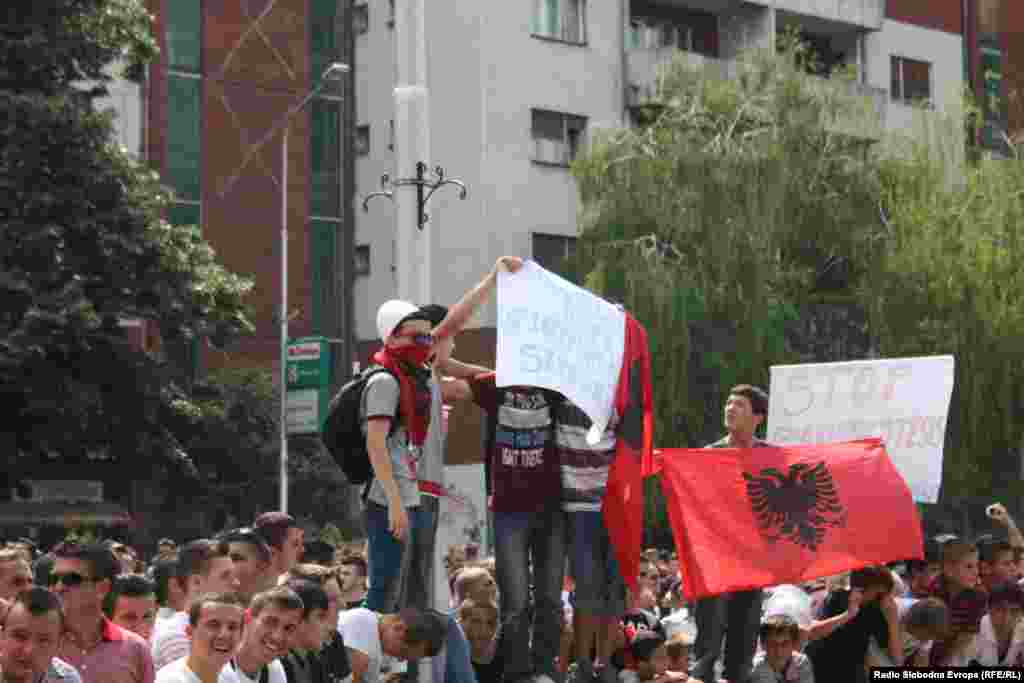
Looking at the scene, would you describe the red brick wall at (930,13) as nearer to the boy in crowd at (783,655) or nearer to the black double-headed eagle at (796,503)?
the black double-headed eagle at (796,503)

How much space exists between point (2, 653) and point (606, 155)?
98.6 ft

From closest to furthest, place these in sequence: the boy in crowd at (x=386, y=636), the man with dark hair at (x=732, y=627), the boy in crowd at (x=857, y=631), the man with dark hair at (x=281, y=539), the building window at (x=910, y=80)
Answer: the boy in crowd at (x=386, y=636) < the man with dark hair at (x=281, y=539) < the man with dark hair at (x=732, y=627) < the boy in crowd at (x=857, y=631) < the building window at (x=910, y=80)

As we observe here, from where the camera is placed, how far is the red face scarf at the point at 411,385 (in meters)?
10.5

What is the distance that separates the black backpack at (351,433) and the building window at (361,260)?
38487 millimetres

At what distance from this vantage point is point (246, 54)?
4706 centimetres

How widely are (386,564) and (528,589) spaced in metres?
0.81

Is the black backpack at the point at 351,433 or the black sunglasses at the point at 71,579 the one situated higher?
the black backpack at the point at 351,433

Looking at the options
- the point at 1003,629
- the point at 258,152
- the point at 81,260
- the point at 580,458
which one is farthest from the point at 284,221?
the point at 580,458

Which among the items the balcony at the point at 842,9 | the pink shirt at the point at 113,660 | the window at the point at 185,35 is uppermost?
the balcony at the point at 842,9

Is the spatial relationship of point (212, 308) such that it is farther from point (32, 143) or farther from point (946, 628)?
point (946, 628)

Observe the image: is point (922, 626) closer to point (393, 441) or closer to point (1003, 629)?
point (1003, 629)

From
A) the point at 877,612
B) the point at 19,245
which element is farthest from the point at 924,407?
the point at 19,245

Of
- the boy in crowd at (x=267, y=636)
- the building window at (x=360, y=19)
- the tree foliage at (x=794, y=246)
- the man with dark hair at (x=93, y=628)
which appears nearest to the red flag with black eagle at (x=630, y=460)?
the boy in crowd at (x=267, y=636)

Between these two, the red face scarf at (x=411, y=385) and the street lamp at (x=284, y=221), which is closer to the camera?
the red face scarf at (x=411, y=385)
